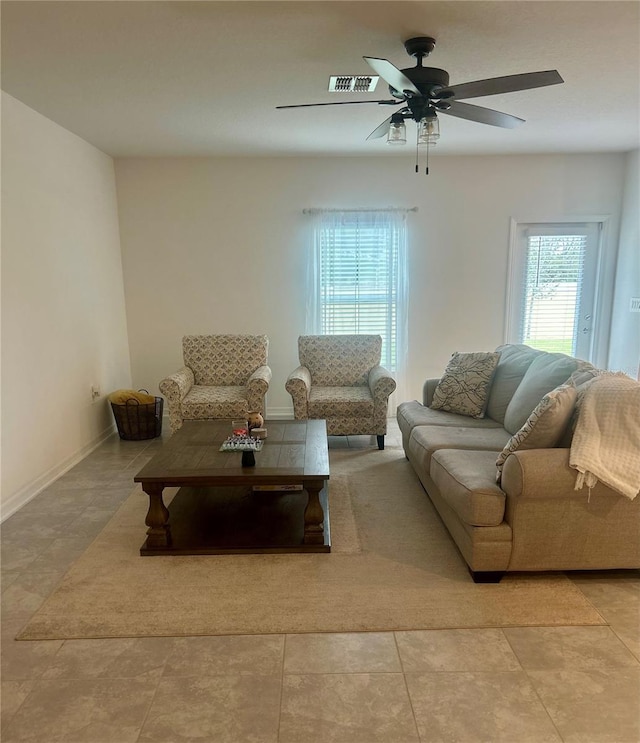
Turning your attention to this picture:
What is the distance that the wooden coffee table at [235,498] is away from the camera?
2.68 m

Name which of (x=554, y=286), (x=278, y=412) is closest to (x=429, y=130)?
(x=554, y=286)

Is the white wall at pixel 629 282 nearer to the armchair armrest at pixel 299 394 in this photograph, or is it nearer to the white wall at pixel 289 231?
the white wall at pixel 289 231

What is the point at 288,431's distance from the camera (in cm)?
350

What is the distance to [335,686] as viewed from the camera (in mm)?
1823

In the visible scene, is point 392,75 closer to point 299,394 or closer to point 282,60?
point 282,60

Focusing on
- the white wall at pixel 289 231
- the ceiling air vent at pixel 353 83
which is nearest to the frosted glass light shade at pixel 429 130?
the ceiling air vent at pixel 353 83

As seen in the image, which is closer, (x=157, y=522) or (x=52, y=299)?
(x=157, y=522)

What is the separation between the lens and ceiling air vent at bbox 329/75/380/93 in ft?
9.85

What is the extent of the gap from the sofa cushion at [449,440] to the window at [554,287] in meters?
2.50

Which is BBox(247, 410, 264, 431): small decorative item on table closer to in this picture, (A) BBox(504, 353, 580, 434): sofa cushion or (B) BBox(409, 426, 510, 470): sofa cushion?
(B) BBox(409, 426, 510, 470): sofa cushion

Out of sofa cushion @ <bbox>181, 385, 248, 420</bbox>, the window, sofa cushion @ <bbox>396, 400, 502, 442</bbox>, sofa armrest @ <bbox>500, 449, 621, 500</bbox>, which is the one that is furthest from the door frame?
sofa armrest @ <bbox>500, 449, 621, 500</bbox>

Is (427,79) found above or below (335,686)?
above

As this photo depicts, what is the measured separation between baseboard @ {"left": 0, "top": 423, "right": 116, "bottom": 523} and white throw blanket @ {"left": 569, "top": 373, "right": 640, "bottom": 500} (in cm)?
331

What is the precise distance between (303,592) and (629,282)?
184 inches
